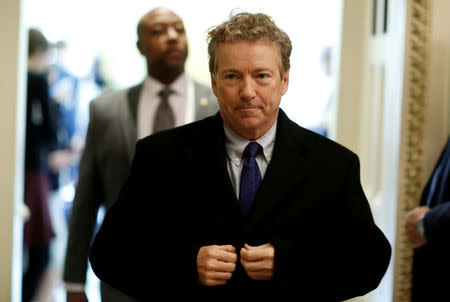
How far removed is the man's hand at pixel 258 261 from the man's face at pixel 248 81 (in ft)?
0.87

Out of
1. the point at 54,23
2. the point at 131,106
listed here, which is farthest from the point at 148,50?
the point at 54,23

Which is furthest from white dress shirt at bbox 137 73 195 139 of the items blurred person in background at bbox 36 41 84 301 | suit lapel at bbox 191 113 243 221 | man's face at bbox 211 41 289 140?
blurred person in background at bbox 36 41 84 301

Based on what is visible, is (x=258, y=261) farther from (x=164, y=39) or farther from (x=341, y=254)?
(x=164, y=39)

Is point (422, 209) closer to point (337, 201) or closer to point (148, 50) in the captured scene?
point (337, 201)

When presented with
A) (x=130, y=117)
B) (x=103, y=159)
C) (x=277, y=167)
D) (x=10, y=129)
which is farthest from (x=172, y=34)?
(x=10, y=129)

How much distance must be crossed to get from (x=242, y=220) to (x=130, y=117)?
0.79 m

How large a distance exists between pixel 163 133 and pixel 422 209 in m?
1.09

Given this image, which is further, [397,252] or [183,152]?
[397,252]

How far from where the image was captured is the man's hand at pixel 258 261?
126 centimetres

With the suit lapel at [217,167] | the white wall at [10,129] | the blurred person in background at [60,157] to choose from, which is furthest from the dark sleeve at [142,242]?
the blurred person in background at [60,157]

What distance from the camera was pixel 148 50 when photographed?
77.8 inches

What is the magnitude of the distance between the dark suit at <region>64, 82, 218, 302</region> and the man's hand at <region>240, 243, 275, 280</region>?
784 millimetres

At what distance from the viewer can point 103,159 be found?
1.99 m

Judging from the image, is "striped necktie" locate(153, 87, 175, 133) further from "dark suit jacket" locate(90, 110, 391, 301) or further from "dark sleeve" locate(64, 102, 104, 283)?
"dark suit jacket" locate(90, 110, 391, 301)
